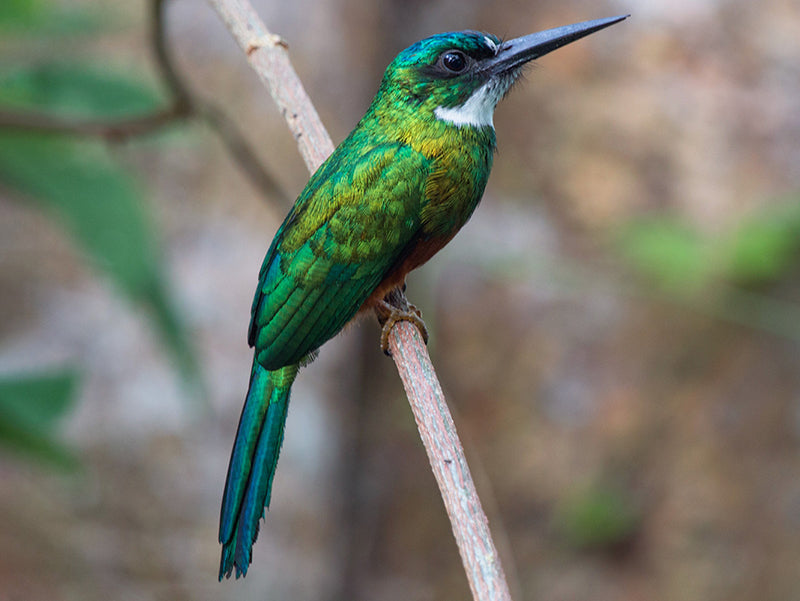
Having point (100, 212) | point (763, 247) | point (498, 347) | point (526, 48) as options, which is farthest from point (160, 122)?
point (763, 247)

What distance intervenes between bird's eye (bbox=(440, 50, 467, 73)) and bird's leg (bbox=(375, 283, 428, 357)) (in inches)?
16.6

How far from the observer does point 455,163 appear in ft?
5.63

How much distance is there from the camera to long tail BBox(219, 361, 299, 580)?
4.83 feet

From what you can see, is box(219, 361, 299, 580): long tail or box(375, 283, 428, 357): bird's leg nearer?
box(219, 361, 299, 580): long tail

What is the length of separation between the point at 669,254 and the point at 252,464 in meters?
2.31

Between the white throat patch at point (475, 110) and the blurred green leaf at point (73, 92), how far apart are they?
3.04 feet

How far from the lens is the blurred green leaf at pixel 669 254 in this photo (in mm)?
3492

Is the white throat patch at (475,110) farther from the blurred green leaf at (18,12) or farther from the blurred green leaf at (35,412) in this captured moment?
the blurred green leaf at (18,12)

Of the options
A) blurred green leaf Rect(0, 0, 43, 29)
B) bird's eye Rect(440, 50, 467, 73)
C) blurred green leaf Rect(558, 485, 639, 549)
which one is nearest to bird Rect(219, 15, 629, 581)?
bird's eye Rect(440, 50, 467, 73)

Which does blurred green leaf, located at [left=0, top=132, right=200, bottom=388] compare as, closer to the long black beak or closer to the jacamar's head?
the jacamar's head

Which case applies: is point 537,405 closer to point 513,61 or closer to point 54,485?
point 54,485

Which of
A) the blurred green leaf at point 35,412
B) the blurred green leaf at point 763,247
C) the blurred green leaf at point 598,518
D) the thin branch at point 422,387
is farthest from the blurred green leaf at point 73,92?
the blurred green leaf at point 763,247

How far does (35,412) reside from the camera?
6.26ft

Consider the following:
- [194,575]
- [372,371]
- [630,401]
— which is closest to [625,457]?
[630,401]
